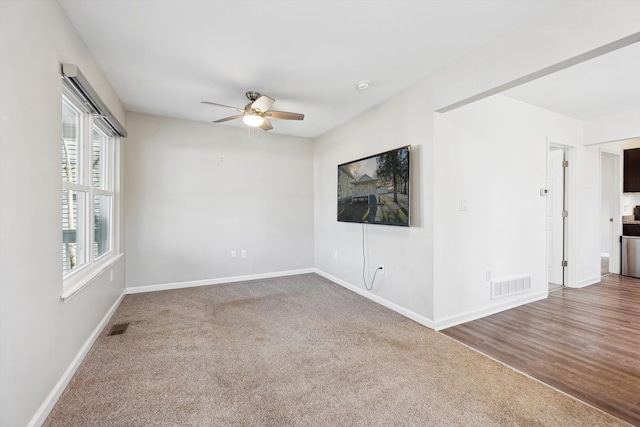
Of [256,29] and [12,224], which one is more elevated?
[256,29]

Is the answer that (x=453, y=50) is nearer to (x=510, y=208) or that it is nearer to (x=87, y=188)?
(x=510, y=208)

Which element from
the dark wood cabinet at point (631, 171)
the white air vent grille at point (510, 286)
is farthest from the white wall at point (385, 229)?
the dark wood cabinet at point (631, 171)

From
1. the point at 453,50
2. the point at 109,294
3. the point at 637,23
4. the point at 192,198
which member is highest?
the point at 453,50

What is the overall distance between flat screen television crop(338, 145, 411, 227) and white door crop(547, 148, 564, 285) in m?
2.83

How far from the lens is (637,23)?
1.56 meters

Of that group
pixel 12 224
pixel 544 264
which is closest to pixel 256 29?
pixel 12 224

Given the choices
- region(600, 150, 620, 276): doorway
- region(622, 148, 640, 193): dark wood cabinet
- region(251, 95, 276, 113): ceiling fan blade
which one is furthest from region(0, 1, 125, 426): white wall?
region(622, 148, 640, 193): dark wood cabinet

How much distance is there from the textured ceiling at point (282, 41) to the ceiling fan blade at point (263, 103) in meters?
0.25

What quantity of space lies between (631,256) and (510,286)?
3471 mm

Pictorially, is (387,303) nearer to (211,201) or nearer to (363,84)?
(363,84)

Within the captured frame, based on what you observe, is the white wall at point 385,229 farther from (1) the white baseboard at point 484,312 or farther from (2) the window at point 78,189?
(2) the window at point 78,189

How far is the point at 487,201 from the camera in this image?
10.6 feet

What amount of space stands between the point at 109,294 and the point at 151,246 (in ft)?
3.61

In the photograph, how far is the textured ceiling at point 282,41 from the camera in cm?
192
